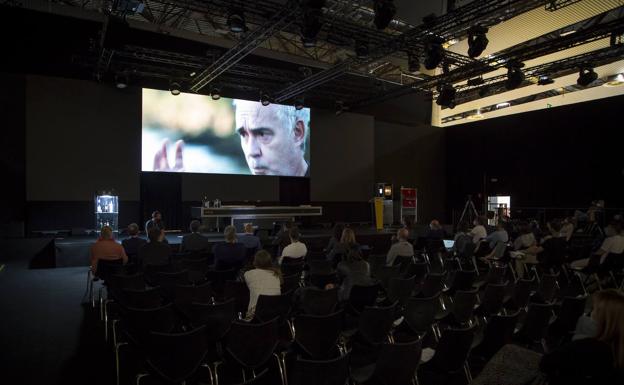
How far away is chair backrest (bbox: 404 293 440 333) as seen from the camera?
3975mm

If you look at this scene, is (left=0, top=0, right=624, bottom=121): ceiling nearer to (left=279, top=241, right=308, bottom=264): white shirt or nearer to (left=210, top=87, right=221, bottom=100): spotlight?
(left=210, top=87, right=221, bottom=100): spotlight

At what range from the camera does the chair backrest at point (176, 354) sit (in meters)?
2.76

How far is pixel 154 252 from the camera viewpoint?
626 centimetres

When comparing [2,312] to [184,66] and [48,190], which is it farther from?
[184,66]

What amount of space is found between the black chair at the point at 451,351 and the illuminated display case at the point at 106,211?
991 cm

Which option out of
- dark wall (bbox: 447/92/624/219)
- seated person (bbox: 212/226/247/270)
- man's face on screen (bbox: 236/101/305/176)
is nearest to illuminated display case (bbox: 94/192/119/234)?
man's face on screen (bbox: 236/101/305/176)

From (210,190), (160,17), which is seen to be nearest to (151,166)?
(210,190)

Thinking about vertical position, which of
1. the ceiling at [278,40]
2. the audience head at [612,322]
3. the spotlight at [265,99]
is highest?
the ceiling at [278,40]

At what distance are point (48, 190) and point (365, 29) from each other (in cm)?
912

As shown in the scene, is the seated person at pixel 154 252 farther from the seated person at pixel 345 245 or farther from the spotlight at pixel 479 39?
the spotlight at pixel 479 39

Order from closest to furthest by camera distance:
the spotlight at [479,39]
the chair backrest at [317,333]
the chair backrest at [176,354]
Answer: the chair backrest at [176,354] → the chair backrest at [317,333] → the spotlight at [479,39]

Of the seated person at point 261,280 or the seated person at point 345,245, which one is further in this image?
the seated person at point 345,245

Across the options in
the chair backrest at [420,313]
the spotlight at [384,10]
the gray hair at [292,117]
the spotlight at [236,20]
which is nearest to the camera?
the chair backrest at [420,313]

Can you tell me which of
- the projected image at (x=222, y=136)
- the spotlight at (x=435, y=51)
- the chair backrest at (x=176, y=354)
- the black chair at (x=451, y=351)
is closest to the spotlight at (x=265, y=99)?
the projected image at (x=222, y=136)
